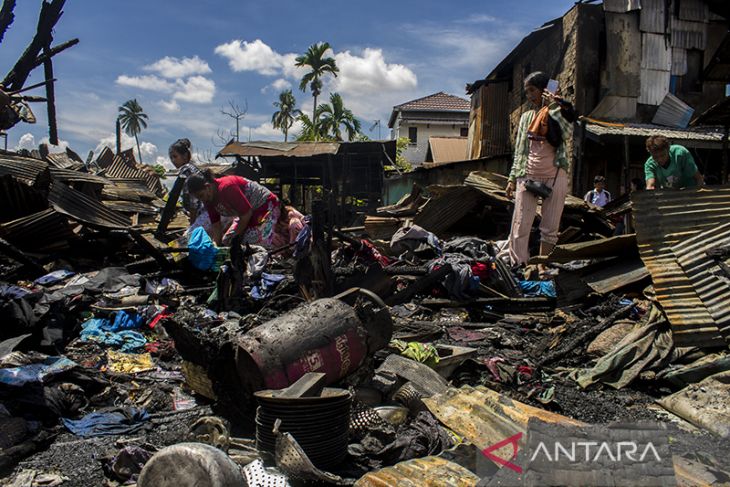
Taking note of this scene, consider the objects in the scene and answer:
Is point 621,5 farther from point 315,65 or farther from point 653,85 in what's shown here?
point 315,65

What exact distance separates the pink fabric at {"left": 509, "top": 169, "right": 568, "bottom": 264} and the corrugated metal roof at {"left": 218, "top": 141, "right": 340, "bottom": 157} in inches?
481

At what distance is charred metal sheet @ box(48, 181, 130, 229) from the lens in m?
8.04

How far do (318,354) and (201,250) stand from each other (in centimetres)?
347

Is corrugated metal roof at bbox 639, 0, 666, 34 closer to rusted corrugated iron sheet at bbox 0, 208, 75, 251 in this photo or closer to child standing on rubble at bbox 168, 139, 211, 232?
child standing on rubble at bbox 168, 139, 211, 232

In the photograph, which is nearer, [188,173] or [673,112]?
[188,173]

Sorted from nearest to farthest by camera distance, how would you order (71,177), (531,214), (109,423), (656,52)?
(109,423)
(531,214)
(71,177)
(656,52)

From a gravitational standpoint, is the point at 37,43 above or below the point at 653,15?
below

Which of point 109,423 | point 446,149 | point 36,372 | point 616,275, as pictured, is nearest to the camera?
point 109,423

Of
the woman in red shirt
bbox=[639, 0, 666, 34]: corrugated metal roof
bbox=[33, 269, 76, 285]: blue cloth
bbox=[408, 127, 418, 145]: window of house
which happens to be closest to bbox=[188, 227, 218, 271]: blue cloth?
the woman in red shirt

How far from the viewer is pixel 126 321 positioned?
5.27m

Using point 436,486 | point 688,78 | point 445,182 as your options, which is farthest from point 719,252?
point 445,182

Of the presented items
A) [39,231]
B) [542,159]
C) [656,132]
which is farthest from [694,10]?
[39,231]

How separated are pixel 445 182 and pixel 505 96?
363 centimetres

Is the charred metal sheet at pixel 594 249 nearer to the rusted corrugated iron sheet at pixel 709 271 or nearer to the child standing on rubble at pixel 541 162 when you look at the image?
the rusted corrugated iron sheet at pixel 709 271
